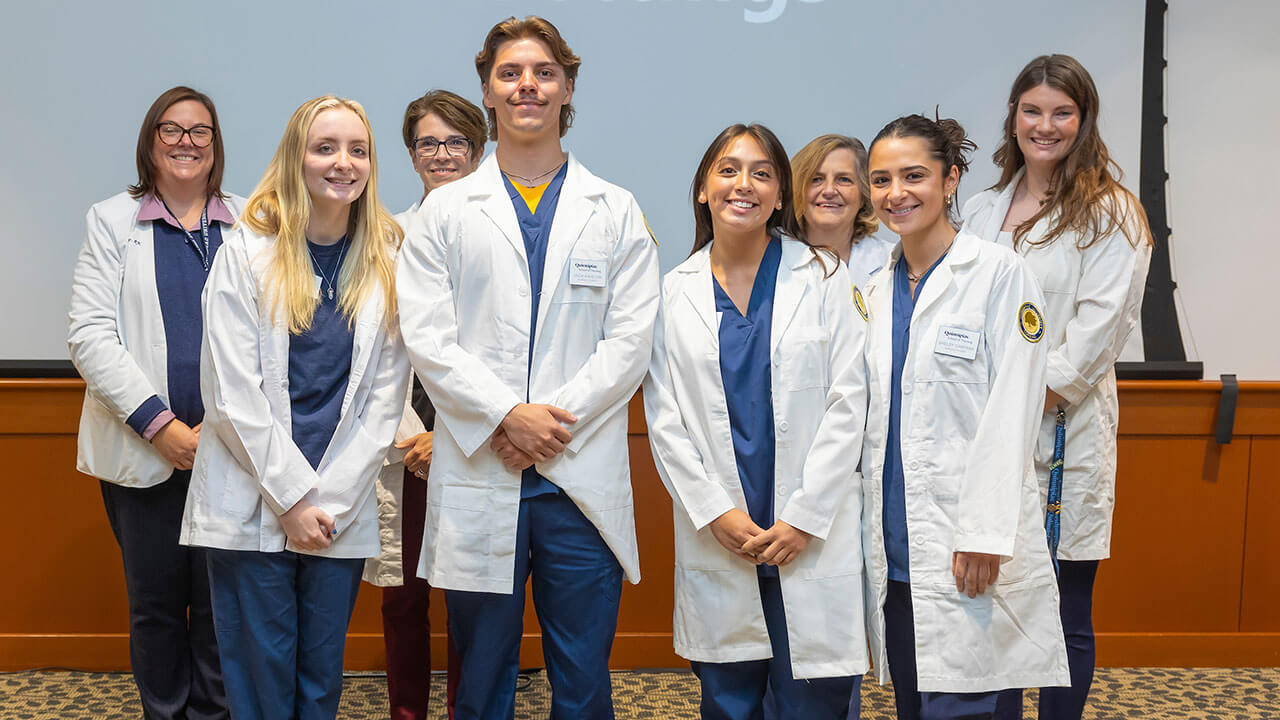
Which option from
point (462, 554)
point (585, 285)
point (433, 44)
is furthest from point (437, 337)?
point (433, 44)

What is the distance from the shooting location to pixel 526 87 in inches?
75.7

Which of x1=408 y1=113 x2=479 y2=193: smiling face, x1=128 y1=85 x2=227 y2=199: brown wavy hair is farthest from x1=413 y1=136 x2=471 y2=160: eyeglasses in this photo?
x1=128 y1=85 x2=227 y2=199: brown wavy hair

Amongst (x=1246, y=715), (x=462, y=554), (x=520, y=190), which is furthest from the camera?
(x=1246, y=715)

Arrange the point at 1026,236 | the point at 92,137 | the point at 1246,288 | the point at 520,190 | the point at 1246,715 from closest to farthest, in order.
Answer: the point at 520,190, the point at 1026,236, the point at 1246,715, the point at 92,137, the point at 1246,288

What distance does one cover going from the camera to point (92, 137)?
338 cm

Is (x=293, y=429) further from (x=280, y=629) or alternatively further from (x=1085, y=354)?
(x=1085, y=354)

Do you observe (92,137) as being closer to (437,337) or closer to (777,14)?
(437,337)

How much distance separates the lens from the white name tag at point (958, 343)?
71.7 inches

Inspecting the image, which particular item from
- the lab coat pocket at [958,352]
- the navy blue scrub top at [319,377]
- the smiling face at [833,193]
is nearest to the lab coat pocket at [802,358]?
the lab coat pocket at [958,352]

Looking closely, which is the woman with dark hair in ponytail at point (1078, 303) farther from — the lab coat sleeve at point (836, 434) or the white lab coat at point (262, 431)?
the white lab coat at point (262, 431)

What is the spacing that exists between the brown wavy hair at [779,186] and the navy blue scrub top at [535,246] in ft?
1.02

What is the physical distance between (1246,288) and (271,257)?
3504 millimetres

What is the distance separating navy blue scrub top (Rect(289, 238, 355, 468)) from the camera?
1.90 meters

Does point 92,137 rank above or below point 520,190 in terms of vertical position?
above
